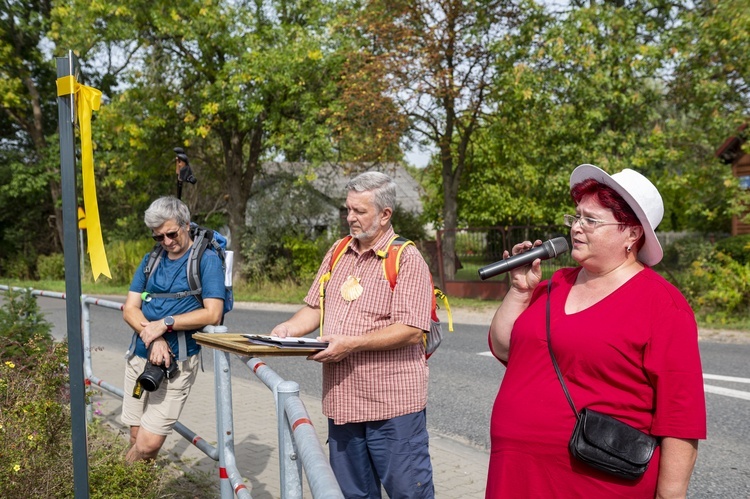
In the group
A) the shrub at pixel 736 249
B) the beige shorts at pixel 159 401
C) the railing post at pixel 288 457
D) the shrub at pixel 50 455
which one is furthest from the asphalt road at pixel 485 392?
the shrub at pixel 736 249

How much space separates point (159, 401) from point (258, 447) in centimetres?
177

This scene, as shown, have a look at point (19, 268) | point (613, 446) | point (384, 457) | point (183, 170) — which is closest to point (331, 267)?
point (384, 457)

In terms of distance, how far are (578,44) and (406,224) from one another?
11807 millimetres

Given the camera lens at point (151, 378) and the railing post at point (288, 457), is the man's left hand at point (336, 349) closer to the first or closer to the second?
the railing post at point (288, 457)

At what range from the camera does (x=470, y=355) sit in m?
10.4

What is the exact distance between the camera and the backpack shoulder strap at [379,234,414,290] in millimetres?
3154

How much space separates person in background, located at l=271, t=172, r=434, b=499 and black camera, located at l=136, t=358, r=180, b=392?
1.17 metres

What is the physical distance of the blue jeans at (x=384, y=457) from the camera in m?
3.14

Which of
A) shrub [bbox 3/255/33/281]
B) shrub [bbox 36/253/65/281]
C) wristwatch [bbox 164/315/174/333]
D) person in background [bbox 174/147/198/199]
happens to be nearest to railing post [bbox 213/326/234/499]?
wristwatch [bbox 164/315/174/333]

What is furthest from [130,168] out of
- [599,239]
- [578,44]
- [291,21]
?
[599,239]

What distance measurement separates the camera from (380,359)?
3154 mm

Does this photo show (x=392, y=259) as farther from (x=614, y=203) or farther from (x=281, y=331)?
(x=614, y=203)

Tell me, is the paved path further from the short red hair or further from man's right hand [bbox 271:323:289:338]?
the short red hair

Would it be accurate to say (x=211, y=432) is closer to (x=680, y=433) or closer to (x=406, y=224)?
(x=680, y=433)
